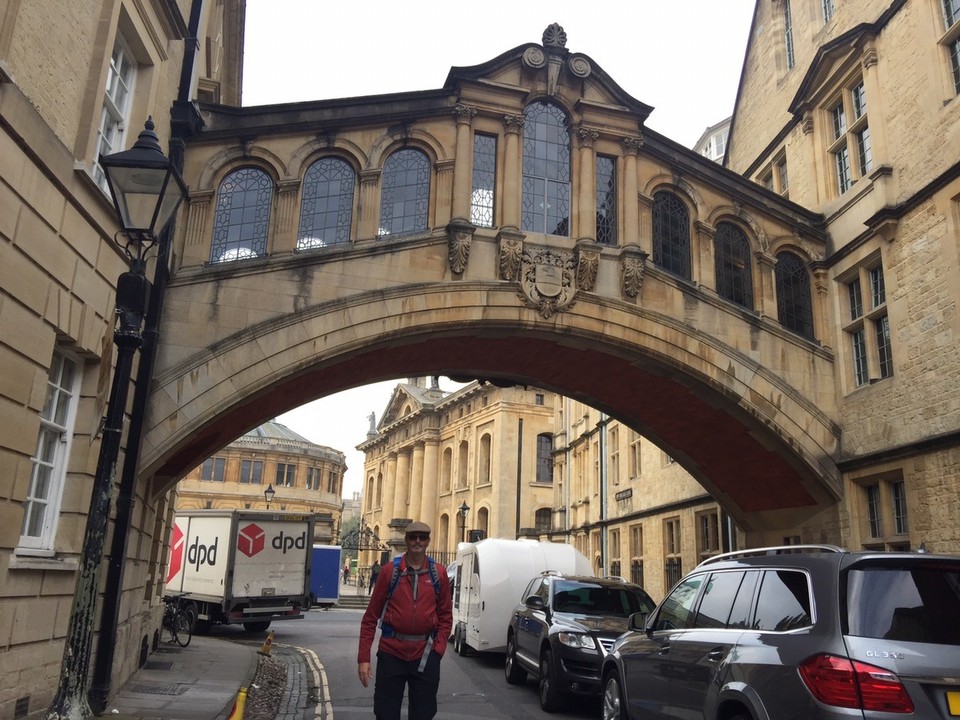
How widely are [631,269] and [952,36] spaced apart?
5.97 meters

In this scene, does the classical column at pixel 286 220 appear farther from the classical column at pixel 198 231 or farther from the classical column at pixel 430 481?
the classical column at pixel 430 481

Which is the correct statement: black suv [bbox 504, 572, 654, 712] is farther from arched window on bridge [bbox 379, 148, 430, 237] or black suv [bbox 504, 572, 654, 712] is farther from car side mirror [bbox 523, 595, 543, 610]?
arched window on bridge [bbox 379, 148, 430, 237]

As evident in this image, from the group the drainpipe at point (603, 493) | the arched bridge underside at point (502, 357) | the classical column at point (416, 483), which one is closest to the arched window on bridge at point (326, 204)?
the arched bridge underside at point (502, 357)

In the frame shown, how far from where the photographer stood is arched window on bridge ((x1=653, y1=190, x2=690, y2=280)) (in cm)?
1514

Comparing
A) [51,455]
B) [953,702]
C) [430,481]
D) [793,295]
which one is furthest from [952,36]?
[430,481]

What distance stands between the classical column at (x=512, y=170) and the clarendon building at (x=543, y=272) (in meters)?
0.05

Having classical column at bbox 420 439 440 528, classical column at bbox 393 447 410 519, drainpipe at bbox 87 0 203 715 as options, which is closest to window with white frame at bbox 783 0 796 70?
drainpipe at bbox 87 0 203 715

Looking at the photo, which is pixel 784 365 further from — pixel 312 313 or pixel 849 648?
pixel 849 648

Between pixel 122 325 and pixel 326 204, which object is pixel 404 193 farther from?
pixel 122 325

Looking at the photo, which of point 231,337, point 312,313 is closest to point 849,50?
point 312,313

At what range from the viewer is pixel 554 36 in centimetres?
1508

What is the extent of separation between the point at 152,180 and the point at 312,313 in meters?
6.27

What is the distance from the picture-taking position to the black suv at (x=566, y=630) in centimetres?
1014

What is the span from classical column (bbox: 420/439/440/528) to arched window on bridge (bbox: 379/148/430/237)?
159ft
